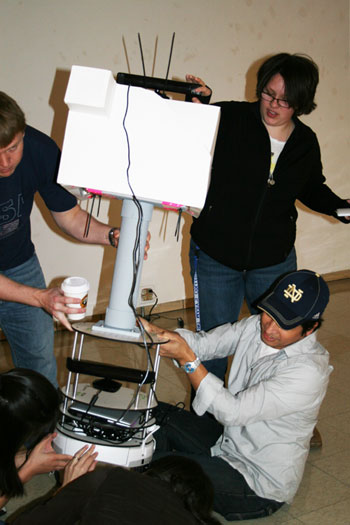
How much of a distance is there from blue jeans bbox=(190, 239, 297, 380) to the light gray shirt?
7.1 inches

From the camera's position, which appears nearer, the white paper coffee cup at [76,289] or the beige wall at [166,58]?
the white paper coffee cup at [76,289]

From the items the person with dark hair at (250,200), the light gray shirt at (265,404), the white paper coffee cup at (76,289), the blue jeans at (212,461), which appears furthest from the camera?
the person with dark hair at (250,200)

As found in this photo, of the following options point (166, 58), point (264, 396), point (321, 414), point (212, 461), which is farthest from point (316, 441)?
point (166, 58)

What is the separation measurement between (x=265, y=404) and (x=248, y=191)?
76 cm

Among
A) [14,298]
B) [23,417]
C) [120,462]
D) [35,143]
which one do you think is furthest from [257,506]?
[35,143]

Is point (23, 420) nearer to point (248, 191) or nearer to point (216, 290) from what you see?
point (216, 290)

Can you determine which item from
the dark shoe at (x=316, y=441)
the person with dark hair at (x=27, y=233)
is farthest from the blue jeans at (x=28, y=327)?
the dark shoe at (x=316, y=441)

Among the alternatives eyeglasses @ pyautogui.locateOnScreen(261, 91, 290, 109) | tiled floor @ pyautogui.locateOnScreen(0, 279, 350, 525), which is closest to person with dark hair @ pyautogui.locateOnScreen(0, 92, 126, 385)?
tiled floor @ pyautogui.locateOnScreen(0, 279, 350, 525)

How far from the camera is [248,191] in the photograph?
1963 millimetres

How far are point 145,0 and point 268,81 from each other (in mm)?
1789

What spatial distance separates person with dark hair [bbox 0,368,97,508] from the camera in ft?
4.45

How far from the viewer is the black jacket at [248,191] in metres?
1.95

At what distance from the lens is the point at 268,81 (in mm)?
1861

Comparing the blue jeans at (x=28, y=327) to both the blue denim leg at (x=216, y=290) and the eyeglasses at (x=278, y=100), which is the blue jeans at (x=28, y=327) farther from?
the eyeglasses at (x=278, y=100)
